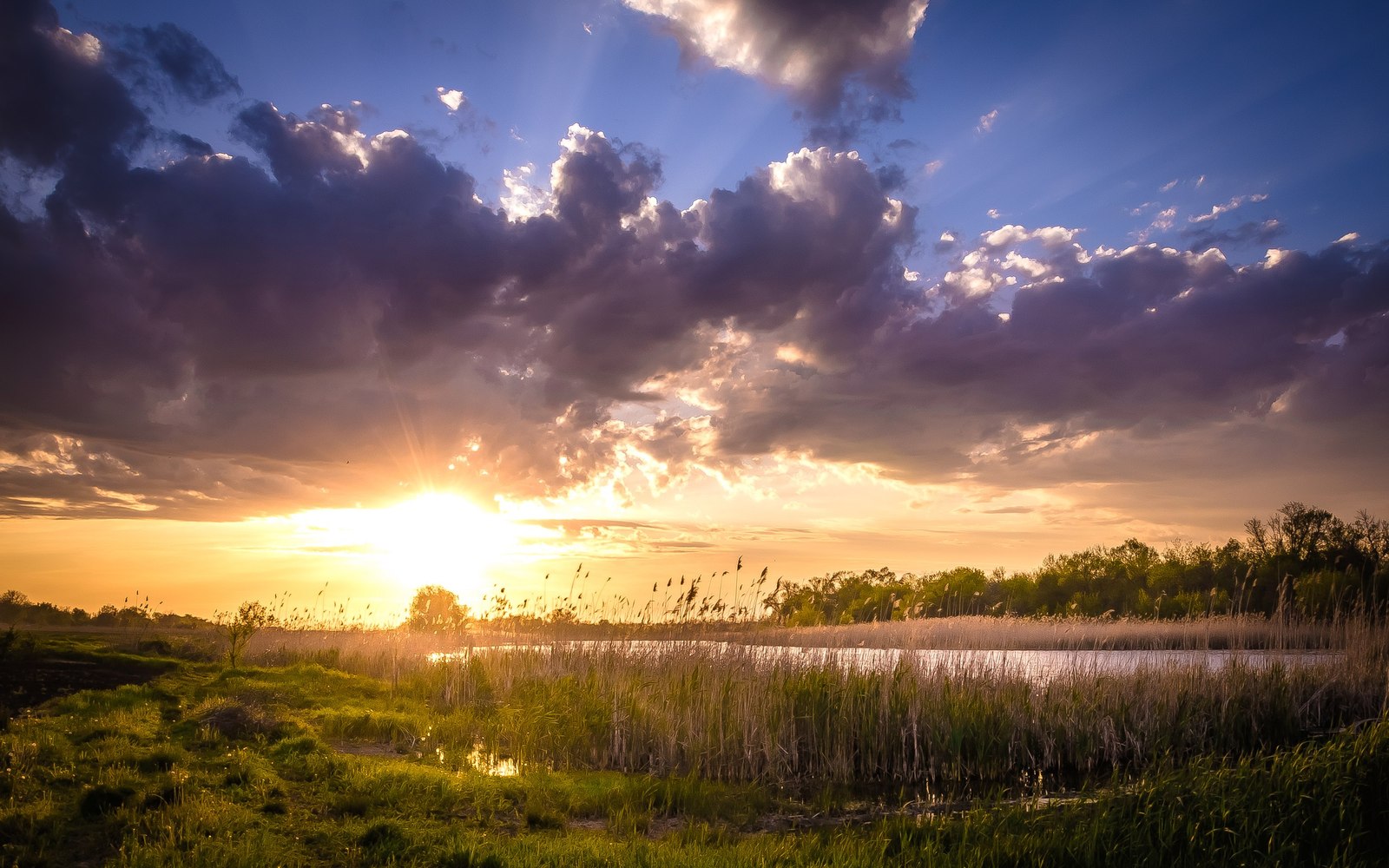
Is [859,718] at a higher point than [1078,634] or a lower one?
higher

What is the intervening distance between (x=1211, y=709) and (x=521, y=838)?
1441 cm

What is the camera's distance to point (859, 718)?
13.9m

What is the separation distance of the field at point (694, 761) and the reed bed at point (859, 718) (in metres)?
0.06

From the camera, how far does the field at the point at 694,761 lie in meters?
7.84

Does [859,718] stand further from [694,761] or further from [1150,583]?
[1150,583]

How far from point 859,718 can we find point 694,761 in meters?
3.16

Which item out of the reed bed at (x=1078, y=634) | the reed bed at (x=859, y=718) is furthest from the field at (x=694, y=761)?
the reed bed at (x=1078, y=634)

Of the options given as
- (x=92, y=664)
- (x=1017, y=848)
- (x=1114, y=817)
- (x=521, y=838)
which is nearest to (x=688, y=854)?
(x=521, y=838)

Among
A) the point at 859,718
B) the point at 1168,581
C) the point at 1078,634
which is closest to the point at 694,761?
the point at 859,718

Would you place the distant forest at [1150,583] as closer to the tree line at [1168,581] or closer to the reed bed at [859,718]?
the tree line at [1168,581]

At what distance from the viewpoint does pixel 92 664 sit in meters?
19.4

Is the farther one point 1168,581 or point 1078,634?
point 1168,581

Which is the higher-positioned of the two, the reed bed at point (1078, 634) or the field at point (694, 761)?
the field at point (694, 761)

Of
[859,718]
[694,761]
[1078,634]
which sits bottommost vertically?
[1078,634]
